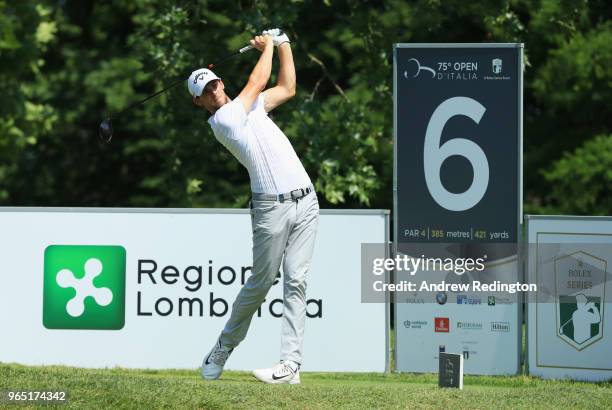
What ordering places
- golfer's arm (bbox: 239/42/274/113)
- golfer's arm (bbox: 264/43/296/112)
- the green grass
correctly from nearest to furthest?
the green grass → golfer's arm (bbox: 239/42/274/113) → golfer's arm (bbox: 264/43/296/112)

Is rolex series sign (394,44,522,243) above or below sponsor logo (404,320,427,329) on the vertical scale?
above

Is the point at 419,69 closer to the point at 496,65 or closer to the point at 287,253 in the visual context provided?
the point at 496,65

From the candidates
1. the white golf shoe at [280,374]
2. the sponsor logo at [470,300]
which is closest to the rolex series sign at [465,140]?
the sponsor logo at [470,300]

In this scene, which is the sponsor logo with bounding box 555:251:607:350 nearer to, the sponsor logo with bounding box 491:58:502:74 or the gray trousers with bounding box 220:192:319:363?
the sponsor logo with bounding box 491:58:502:74

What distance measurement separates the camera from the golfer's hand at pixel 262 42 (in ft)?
23.7

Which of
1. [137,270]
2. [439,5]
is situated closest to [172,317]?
[137,270]

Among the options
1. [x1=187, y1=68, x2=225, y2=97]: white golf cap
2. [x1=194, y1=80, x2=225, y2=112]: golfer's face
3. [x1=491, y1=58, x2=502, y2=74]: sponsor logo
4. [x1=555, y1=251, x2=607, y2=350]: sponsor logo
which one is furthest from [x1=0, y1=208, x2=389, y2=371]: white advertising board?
[x1=187, y1=68, x2=225, y2=97]: white golf cap

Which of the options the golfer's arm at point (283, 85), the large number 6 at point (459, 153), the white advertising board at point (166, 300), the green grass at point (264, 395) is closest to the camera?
the green grass at point (264, 395)

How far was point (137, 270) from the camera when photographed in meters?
8.83

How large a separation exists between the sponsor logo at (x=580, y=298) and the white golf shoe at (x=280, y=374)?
234 centimetres

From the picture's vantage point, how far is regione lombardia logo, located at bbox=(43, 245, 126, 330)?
28.9 feet

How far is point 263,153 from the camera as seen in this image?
7000mm

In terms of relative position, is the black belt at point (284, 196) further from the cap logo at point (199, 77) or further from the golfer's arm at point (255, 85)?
the cap logo at point (199, 77)

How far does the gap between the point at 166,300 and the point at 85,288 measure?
625 millimetres
